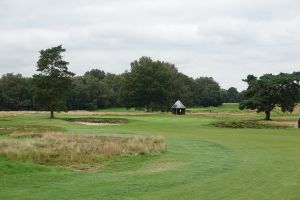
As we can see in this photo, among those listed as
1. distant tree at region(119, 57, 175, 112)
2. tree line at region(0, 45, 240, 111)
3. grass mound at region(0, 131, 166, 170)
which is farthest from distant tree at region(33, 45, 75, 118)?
grass mound at region(0, 131, 166, 170)

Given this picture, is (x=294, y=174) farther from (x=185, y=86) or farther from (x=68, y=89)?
(x=185, y=86)

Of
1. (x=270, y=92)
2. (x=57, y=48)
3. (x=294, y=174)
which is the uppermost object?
(x=57, y=48)

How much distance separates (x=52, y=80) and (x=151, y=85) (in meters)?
48.3

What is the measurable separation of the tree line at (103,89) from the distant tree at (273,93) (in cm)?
3072

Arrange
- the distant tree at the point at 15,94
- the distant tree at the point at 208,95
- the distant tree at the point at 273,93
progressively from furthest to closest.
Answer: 1. the distant tree at the point at 208,95
2. the distant tree at the point at 15,94
3. the distant tree at the point at 273,93

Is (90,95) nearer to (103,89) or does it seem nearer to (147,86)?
(103,89)

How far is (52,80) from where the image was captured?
3366 inches

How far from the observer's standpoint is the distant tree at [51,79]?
8506 centimetres

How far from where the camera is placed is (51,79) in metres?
85.7

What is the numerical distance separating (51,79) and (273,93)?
3664cm

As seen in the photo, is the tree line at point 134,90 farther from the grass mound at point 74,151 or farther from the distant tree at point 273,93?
the grass mound at point 74,151

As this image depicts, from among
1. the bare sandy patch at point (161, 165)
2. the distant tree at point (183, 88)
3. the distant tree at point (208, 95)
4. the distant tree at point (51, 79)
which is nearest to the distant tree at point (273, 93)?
the distant tree at point (51, 79)

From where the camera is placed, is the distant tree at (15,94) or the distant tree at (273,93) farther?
the distant tree at (15,94)

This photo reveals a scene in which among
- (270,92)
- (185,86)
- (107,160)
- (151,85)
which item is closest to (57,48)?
(270,92)
